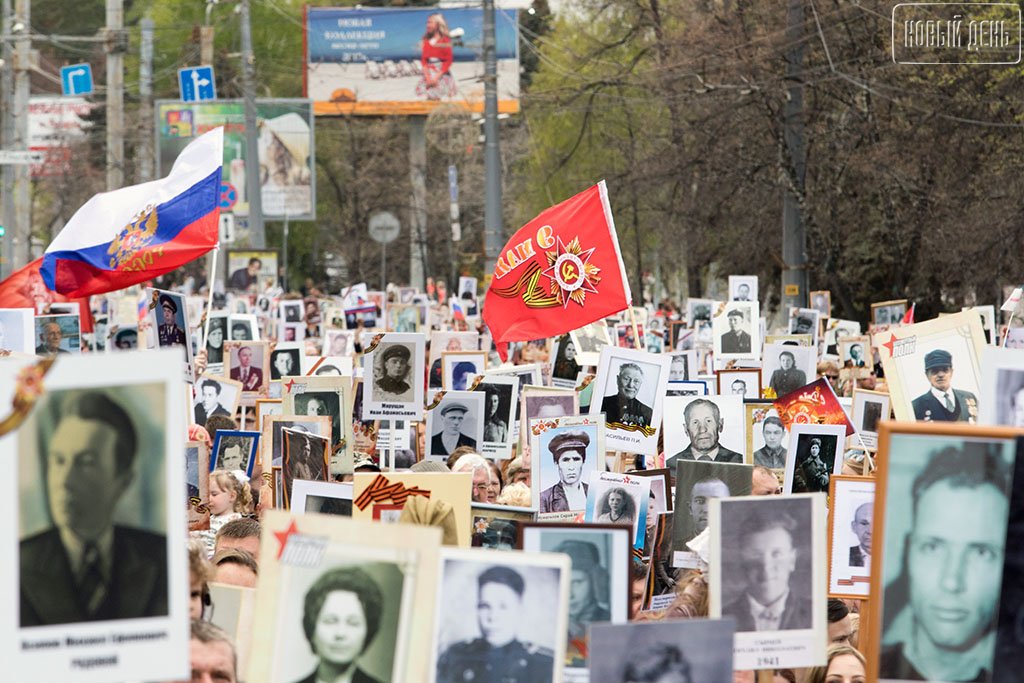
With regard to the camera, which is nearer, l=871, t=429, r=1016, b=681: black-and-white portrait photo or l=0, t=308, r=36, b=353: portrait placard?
l=871, t=429, r=1016, b=681: black-and-white portrait photo

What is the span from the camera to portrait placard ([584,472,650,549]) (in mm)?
6922

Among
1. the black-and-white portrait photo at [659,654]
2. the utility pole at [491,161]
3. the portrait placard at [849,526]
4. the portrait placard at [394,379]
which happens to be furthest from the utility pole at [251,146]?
the black-and-white portrait photo at [659,654]

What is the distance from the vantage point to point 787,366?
1527cm

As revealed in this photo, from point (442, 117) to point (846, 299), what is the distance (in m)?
22.4

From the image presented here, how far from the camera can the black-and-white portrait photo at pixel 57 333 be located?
13.3 metres

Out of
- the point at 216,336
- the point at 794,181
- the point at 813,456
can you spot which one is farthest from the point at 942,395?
the point at 794,181

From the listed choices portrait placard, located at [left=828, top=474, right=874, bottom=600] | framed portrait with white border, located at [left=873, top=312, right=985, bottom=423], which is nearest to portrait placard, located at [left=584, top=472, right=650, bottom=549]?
portrait placard, located at [left=828, top=474, right=874, bottom=600]

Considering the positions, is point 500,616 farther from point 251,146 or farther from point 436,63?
point 436,63

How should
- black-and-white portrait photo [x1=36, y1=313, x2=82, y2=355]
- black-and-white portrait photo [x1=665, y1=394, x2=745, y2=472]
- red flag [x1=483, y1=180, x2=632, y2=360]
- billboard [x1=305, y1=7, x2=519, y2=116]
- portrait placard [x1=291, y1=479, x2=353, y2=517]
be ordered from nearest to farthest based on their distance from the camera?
portrait placard [x1=291, y1=479, x2=353, y2=517]
black-and-white portrait photo [x1=665, y1=394, x2=745, y2=472]
red flag [x1=483, y1=180, x2=632, y2=360]
black-and-white portrait photo [x1=36, y1=313, x2=82, y2=355]
billboard [x1=305, y1=7, x2=519, y2=116]

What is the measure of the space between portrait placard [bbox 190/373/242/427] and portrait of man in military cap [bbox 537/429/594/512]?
484cm

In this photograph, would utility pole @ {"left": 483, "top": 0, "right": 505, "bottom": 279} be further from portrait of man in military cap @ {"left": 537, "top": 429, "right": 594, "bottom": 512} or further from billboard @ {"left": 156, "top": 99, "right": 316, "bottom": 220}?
portrait of man in military cap @ {"left": 537, "top": 429, "right": 594, "bottom": 512}

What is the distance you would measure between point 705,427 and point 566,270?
2272 mm

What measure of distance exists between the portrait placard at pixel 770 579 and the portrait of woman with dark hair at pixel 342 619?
3.03 feet

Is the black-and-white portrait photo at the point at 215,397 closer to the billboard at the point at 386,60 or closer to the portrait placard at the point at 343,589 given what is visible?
the portrait placard at the point at 343,589
